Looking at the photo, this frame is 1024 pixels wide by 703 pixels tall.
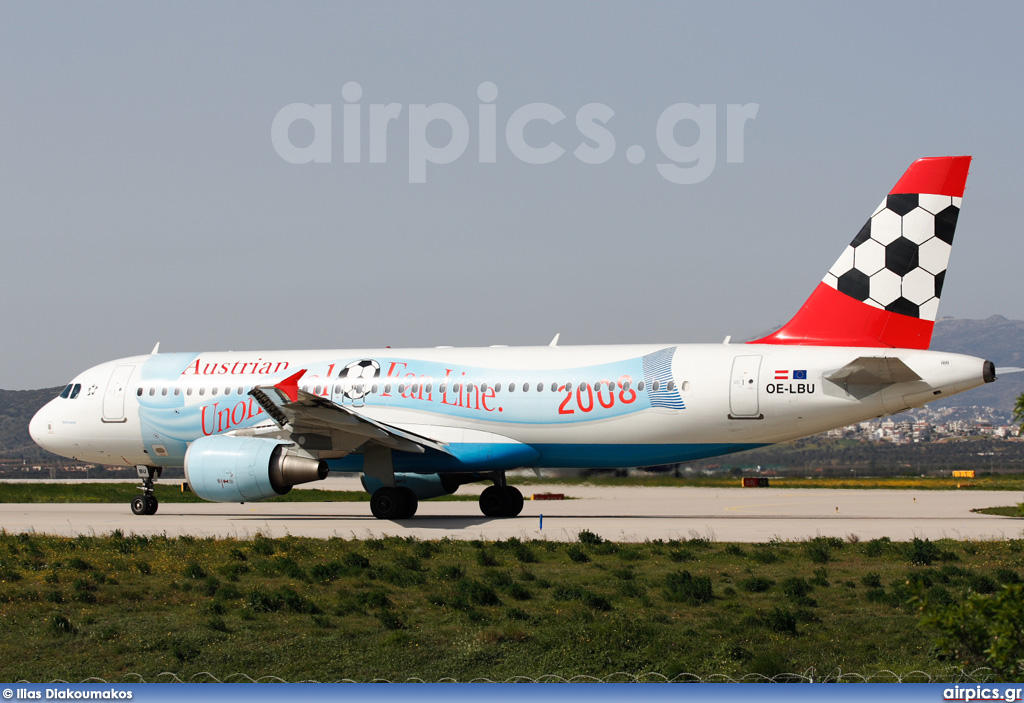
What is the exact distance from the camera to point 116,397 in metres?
26.9

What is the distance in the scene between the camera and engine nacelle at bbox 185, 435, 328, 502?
21.3 metres

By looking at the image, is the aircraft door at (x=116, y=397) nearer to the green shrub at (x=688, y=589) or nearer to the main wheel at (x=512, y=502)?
the main wheel at (x=512, y=502)

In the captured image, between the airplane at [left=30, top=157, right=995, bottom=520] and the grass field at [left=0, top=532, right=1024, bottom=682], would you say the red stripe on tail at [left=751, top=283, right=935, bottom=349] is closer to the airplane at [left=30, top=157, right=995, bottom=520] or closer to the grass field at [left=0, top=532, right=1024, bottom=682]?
the airplane at [left=30, top=157, right=995, bottom=520]

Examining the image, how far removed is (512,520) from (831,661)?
13.8 metres

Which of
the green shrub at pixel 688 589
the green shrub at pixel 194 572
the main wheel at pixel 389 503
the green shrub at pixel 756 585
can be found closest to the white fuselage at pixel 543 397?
the main wheel at pixel 389 503

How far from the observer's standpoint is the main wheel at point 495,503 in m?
24.6

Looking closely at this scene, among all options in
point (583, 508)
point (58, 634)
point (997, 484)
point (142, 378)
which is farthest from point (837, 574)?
point (997, 484)

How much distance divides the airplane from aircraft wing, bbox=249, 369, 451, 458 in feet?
0.14

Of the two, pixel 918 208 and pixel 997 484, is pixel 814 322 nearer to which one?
pixel 918 208

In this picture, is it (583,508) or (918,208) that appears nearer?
(918,208)

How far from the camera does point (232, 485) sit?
21.4 m

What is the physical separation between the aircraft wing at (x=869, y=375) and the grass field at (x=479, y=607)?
437 cm

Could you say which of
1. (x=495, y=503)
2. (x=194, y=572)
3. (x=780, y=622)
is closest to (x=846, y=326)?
(x=495, y=503)

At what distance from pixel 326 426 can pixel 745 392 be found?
29.6 feet
